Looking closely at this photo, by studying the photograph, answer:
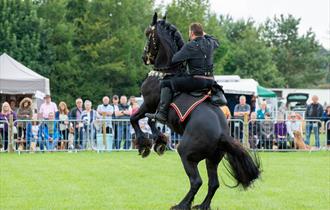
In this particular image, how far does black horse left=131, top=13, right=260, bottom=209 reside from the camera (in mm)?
9820

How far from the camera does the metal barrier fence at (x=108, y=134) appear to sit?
873 inches

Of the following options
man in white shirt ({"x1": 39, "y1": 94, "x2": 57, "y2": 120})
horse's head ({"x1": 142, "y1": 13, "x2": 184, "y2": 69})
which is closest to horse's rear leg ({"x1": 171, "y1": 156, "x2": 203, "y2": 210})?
horse's head ({"x1": 142, "y1": 13, "x2": 184, "y2": 69})

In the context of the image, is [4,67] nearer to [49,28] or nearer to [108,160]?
[108,160]

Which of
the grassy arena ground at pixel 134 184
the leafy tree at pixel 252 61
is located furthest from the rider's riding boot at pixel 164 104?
the leafy tree at pixel 252 61

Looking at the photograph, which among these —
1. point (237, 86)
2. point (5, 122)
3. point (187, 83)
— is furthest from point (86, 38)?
point (187, 83)

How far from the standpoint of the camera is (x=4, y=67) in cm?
2822

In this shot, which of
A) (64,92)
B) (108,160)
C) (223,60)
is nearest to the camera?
(108,160)

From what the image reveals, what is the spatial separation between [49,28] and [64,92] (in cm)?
422

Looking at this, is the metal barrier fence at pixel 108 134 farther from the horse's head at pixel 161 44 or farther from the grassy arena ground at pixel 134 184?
the horse's head at pixel 161 44

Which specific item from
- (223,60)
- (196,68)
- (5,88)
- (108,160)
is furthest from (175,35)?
(223,60)

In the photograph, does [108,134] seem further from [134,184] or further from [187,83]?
[187,83]

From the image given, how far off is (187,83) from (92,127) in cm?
1266

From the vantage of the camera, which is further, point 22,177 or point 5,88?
point 5,88

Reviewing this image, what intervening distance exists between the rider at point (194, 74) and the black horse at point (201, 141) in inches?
5.7
